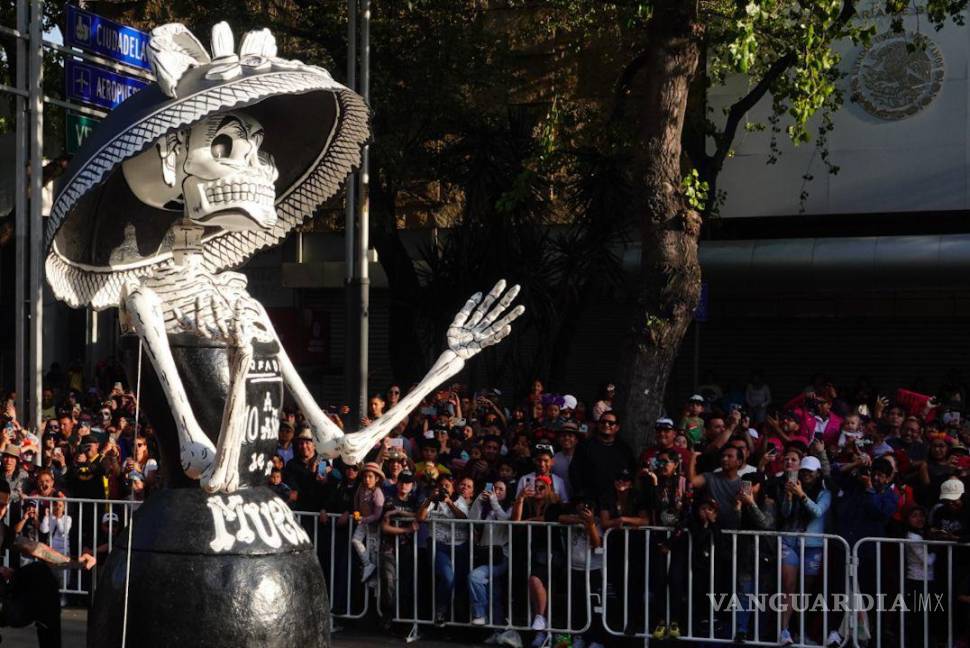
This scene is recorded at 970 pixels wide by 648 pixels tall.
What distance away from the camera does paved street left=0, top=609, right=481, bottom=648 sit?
947 centimetres

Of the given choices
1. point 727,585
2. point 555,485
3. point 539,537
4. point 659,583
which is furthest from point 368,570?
point 727,585

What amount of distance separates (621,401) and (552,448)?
1.31 m

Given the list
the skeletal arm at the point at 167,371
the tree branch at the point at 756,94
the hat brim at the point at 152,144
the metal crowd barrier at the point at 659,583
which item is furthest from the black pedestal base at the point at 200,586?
the tree branch at the point at 756,94

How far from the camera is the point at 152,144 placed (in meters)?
4.29

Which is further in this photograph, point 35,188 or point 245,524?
point 35,188

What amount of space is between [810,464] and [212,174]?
5581 mm

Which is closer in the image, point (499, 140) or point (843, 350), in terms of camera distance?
point (499, 140)

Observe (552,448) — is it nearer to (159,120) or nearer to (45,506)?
(45,506)

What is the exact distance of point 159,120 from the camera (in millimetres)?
4289

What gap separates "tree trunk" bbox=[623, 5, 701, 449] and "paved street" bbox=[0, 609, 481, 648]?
8.41 ft

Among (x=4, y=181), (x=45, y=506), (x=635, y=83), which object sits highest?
(x=635, y=83)

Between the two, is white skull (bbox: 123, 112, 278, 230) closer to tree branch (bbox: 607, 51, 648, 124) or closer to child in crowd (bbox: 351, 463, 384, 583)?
child in crowd (bbox: 351, 463, 384, 583)

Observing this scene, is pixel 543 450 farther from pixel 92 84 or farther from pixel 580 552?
pixel 92 84

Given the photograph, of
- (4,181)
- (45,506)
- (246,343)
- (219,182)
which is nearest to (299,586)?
(246,343)
